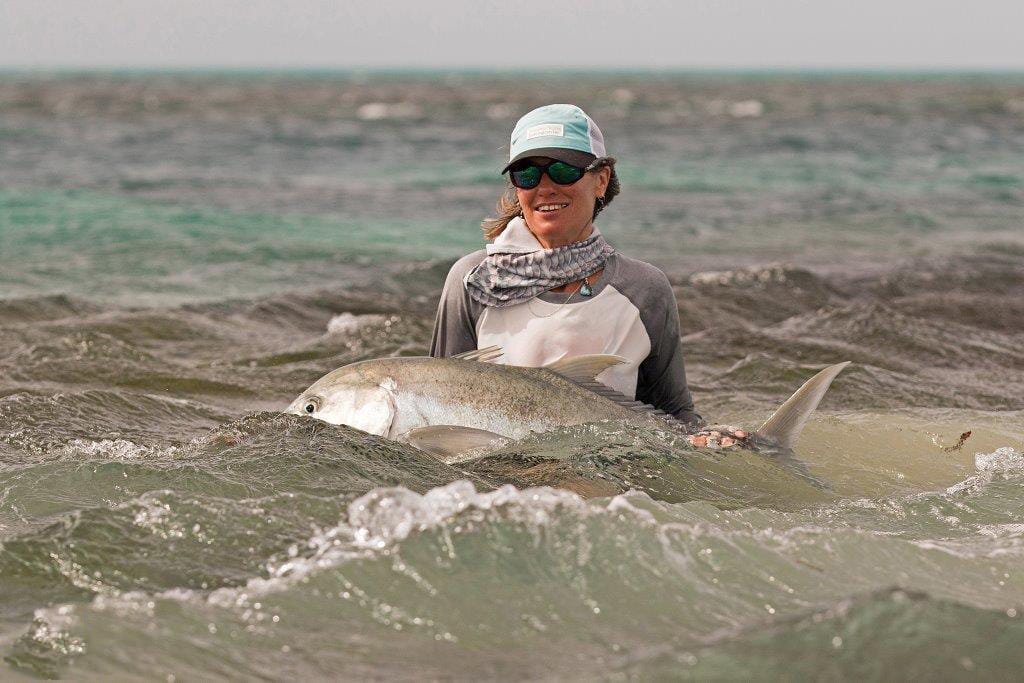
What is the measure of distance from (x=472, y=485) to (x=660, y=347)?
67.1 inches

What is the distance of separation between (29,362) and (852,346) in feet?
18.0

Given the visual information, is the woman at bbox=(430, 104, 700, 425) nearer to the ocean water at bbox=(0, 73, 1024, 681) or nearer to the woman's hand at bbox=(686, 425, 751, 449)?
the woman's hand at bbox=(686, 425, 751, 449)

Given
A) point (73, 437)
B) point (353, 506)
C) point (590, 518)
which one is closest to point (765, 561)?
point (590, 518)

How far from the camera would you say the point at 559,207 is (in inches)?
202

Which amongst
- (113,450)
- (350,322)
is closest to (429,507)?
(113,450)

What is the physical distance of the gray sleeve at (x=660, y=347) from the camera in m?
5.26

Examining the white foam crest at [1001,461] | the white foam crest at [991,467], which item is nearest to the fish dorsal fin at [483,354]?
the white foam crest at [991,467]

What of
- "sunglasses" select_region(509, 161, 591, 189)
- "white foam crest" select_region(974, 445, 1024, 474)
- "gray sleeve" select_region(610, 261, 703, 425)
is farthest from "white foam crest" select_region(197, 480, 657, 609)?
"white foam crest" select_region(974, 445, 1024, 474)

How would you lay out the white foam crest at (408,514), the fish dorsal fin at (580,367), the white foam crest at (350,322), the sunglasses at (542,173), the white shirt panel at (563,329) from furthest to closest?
the white foam crest at (350,322), the white shirt panel at (563,329), the sunglasses at (542,173), the fish dorsal fin at (580,367), the white foam crest at (408,514)

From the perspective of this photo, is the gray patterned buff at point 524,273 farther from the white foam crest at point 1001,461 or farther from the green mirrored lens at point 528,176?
the white foam crest at point 1001,461

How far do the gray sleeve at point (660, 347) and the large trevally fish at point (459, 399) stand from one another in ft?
1.49

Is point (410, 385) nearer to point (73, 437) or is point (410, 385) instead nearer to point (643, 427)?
point (643, 427)

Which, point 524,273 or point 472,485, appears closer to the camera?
point 472,485

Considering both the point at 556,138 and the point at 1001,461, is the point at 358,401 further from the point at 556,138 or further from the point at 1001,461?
the point at 1001,461
